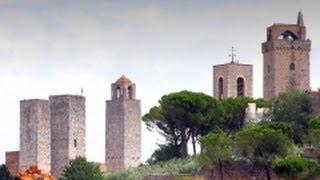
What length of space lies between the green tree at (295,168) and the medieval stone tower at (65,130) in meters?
25.4

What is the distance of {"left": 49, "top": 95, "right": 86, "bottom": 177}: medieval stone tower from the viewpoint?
296 feet

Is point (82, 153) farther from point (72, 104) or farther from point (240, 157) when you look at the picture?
point (240, 157)

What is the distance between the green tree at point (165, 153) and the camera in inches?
3157

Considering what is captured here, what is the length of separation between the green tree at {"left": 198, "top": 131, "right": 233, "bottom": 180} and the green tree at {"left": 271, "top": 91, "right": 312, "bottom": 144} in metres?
→ 5.16

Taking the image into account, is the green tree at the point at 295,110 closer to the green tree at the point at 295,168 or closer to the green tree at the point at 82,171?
the green tree at the point at 82,171

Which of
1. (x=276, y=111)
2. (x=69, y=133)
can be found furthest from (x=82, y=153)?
(x=276, y=111)

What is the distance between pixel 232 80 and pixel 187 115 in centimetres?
964

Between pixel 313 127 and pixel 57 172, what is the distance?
21.8 metres

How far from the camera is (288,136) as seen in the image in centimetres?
7106

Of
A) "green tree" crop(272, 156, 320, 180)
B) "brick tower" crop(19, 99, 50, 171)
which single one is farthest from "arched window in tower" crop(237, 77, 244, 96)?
"green tree" crop(272, 156, 320, 180)

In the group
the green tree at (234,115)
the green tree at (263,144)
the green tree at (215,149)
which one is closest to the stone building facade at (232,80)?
the green tree at (234,115)

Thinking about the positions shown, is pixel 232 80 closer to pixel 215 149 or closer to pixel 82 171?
pixel 82 171

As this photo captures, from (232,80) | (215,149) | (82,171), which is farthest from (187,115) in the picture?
(232,80)

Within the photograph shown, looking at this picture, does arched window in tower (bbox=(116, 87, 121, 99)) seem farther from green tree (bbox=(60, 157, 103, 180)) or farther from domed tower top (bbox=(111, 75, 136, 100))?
green tree (bbox=(60, 157, 103, 180))
